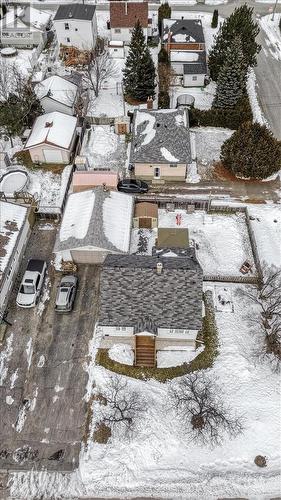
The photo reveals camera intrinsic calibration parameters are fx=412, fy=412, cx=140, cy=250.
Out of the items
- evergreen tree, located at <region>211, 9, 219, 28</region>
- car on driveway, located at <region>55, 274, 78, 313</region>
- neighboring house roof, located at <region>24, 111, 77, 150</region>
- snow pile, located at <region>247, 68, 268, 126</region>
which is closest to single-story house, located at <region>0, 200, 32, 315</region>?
car on driveway, located at <region>55, 274, 78, 313</region>

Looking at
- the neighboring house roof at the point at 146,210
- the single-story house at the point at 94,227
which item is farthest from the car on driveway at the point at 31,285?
the neighboring house roof at the point at 146,210

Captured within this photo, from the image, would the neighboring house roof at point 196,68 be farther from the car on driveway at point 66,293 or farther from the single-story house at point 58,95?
the car on driveway at point 66,293

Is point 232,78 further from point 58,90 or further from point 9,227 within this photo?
point 9,227

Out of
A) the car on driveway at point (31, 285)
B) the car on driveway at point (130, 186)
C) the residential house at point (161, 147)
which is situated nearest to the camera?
the car on driveway at point (31, 285)

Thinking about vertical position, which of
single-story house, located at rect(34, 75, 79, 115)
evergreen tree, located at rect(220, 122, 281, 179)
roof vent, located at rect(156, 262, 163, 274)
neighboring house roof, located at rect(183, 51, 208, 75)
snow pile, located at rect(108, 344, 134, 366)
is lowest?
snow pile, located at rect(108, 344, 134, 366)

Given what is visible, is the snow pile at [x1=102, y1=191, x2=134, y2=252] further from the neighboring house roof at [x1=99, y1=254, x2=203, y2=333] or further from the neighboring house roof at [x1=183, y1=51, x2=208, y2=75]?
the neighboring house roof at [x1=183, y1=51, x2=208, y2=75]

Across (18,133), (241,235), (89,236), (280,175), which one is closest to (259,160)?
(280,175)
